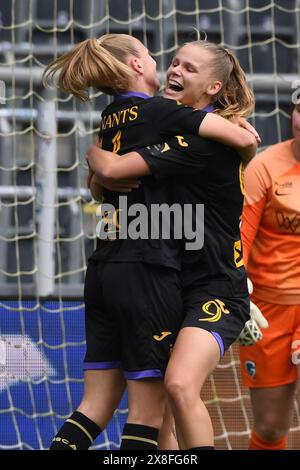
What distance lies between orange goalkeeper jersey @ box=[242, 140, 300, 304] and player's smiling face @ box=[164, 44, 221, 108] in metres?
0.82

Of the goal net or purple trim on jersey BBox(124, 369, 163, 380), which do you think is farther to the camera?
the goal net

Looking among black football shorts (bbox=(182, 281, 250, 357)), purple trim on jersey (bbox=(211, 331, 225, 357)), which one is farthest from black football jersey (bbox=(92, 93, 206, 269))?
purple trim on jersey (bbox=(211, 331, 225, 357))

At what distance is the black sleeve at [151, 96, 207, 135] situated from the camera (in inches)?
114

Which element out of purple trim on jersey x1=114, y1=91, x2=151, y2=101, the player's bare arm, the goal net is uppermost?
purple trim on jersey x1=114, y1=91, x2=151, y2=101

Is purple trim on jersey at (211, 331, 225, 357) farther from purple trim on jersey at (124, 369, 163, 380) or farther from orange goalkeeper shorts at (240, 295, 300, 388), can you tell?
orange goalkeeper shorts at (240, 295, 300, 388)

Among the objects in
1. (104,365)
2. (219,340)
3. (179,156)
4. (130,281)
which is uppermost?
(179,156)

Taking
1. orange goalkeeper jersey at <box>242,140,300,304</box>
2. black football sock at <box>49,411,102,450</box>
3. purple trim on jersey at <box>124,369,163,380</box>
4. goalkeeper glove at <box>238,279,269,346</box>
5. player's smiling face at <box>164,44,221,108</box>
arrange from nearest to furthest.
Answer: purple trim on jersey at <box>124,369,163,380</box>, black football sock at <box>49,411,102,450</box>, player's smiling face at <box>164,44,221,108</box>, goalkeeper glove at <box>238,279,269,346</box>, orange goalkeeper jersey at <box>242,140,300,304</box>

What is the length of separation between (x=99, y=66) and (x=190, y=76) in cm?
30

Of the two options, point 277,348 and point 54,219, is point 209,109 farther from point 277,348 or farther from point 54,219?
point 54,219

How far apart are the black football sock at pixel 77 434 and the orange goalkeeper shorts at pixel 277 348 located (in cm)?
109

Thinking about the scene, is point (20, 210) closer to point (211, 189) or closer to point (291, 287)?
point (291, 287)

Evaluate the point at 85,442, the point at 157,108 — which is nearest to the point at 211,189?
the point at 157,108

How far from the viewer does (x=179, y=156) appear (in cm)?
288

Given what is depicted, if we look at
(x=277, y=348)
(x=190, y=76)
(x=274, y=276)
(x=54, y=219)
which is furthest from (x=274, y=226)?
(x=54, y=219)
